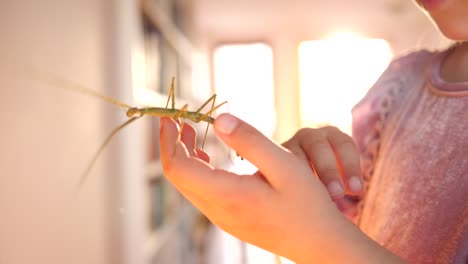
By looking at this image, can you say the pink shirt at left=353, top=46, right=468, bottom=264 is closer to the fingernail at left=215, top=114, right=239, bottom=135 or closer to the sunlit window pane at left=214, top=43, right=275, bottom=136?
the fingernail at left=215, top=114, right=239, bottom=135

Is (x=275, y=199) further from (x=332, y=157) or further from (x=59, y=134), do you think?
(x=59, y=134)

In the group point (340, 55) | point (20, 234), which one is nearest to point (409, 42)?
point (340, 55)

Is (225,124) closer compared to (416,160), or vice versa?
(225,124)

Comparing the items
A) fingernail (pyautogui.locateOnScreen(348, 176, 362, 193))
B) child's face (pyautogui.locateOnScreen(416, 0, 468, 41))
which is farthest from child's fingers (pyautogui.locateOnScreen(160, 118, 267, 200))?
child's face (pyautogui.locateOnScreen(416, 0, 468, 41))

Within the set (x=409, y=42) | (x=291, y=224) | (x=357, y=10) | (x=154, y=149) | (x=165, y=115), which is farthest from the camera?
(x=409, y=42)

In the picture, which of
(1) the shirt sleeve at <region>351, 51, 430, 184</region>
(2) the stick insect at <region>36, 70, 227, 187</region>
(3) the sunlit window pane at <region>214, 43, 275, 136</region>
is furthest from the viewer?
(3) the sunlit window pane at <region>214, 43, 275, 136</region>

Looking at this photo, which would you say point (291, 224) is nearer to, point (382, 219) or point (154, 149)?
point (382, 219)

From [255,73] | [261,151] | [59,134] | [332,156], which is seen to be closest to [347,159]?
[332,156]
